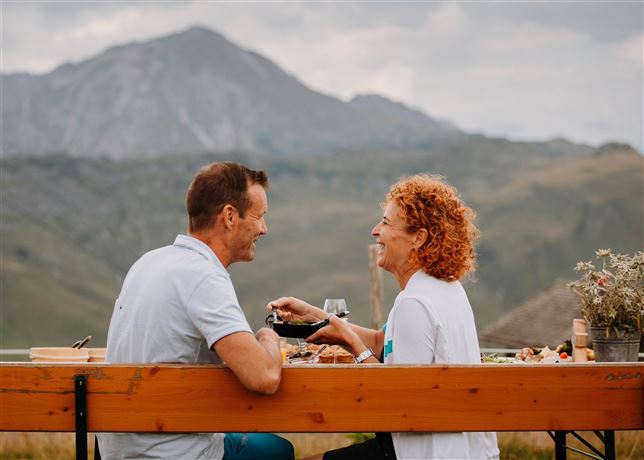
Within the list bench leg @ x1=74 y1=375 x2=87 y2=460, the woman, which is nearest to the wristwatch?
the woman

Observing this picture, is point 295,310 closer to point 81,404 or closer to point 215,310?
point 215,310

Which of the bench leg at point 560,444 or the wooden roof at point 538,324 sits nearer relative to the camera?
the bench leg at point 560,444

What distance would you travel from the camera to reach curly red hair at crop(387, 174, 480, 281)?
3730 mm

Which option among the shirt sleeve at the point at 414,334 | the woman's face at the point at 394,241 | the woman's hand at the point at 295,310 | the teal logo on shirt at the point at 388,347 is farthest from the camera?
the woman's hand at the point at 295,310

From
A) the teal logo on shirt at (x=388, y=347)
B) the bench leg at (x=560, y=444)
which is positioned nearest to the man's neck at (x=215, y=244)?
the teal logo on shirt at (x=388, y=347)

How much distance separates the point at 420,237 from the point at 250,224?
688 mm

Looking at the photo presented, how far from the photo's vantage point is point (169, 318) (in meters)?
3.39

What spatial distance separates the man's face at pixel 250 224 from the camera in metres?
3.68

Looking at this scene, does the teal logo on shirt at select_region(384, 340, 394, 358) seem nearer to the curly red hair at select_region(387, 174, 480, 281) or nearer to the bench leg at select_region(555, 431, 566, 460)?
the curly red hair at select_region(387, 174, 480, 281)

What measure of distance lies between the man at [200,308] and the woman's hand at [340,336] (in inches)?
19.6

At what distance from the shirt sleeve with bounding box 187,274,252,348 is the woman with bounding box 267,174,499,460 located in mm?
615

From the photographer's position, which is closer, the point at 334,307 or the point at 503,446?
the point at 334,307

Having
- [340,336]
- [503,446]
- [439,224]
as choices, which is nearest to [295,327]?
[340,336]

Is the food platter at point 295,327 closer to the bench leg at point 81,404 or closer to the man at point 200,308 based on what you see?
the man at point 200,308
